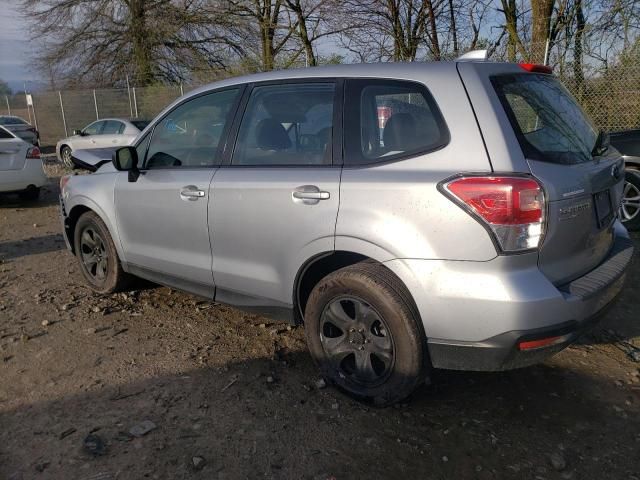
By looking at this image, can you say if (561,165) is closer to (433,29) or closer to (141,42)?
(433,29)

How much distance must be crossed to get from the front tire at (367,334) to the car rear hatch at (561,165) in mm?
728

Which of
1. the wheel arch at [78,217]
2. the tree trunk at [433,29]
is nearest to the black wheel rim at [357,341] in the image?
the wheel arch at [78,217]

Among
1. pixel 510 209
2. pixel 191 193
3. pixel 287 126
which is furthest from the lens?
Answer: pixel 191 193

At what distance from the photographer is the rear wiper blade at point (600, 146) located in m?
3.04

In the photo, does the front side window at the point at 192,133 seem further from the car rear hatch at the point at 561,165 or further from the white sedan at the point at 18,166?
the white sedan at the point at 18,166

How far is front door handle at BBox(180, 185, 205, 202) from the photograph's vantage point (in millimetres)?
3605

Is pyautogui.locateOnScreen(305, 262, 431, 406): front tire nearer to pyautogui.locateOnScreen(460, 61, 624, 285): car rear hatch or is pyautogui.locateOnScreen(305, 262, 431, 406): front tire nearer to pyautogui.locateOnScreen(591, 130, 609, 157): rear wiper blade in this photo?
pyautogui.locateOnScreen(460, 61, 624, 285): car rear hatch

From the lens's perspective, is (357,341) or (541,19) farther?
(541,19)

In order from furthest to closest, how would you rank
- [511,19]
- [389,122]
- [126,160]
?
[511,19] < [126,160] < [389,122]

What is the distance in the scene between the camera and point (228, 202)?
3428 millimetres

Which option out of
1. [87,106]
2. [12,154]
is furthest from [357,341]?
[87,106]

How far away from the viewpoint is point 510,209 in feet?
7.99

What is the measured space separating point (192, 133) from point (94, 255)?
1690 millimetres

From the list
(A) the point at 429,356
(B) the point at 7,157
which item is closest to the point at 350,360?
(A) the point at 429,356
